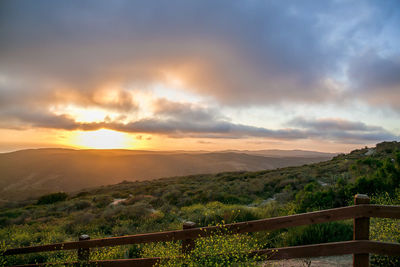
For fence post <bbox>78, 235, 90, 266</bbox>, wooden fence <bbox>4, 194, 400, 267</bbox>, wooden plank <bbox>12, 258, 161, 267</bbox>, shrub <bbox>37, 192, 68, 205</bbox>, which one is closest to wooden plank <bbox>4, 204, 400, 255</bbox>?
wooden fence <bbox>4, 194, 400, 267</bbox>

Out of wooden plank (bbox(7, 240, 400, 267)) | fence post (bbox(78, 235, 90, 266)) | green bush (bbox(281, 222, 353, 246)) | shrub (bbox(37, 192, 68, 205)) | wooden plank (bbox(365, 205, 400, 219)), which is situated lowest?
shrub (bbox(37, 192, 68, 205))

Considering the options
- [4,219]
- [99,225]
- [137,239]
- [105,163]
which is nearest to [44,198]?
[4,219]

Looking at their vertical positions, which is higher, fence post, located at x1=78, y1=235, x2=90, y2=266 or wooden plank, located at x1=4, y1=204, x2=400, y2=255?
wooden plank, located at x1=4, y1=204, x2=400, y2=255

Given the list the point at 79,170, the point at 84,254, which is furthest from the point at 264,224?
the point at 79,170

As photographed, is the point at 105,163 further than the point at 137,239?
Yes

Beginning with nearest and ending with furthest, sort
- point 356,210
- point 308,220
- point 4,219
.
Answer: point 356,210 → point 308,220 → point 4,219

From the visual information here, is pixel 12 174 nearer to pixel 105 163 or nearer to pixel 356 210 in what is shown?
pixel 105 163

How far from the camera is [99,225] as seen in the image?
12695mm

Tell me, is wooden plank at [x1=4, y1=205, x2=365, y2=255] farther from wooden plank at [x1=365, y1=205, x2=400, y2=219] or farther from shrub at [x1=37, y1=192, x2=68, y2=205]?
shrub at [x1=37, y1=192, x2=68, y2=205]

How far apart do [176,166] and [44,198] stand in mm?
96126

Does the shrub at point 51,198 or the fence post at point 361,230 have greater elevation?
the fence post at point 361,230

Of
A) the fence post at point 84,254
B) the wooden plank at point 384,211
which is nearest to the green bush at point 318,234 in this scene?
the wooden plank at point 384,211

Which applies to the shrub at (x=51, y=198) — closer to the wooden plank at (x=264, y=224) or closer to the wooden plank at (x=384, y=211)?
the wooden plank at (x=264, y=224)

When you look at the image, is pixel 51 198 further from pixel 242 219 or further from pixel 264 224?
pixel 264 224
